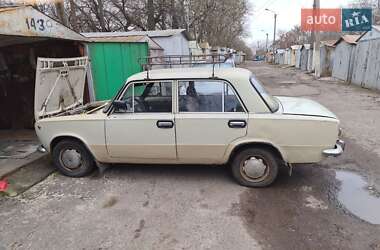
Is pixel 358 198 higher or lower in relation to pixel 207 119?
lower

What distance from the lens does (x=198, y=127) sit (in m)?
4.42

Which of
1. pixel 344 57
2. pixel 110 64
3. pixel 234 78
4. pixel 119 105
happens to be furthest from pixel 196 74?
pixel 344 57

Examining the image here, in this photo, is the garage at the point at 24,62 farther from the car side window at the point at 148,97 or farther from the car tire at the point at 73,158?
the car side window at the point at 148,97

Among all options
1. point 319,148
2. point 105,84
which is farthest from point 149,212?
point 105,84

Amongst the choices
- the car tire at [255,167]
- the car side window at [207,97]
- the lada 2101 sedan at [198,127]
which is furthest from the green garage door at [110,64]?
the car tire at [255,167]

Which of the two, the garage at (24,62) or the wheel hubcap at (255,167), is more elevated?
the garage at (24,62)

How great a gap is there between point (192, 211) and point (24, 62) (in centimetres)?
596

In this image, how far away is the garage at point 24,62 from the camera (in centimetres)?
644

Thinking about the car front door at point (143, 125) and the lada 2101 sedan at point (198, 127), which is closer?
the lada 2101 sedan at point (198, 127)

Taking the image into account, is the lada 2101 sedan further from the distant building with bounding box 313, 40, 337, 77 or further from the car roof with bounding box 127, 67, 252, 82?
the distant building with bounding box 313, 40, 337, 77

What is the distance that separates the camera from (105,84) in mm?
8516

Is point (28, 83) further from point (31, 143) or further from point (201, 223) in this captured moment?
point (201, 223)

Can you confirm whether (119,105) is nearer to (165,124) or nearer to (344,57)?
(165,124)

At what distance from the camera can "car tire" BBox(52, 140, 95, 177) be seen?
5.02 m
